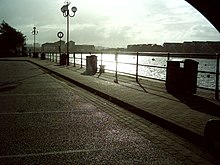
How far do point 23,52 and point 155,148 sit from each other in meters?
85.4

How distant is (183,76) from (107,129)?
5.65m

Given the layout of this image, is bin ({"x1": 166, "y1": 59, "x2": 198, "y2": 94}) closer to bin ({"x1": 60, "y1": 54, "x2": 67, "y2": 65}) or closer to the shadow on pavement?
the shadow on pavement

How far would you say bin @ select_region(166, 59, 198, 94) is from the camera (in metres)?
11.7

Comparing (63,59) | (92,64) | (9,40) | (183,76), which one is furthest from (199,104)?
(9,40)

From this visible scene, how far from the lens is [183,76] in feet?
39.0

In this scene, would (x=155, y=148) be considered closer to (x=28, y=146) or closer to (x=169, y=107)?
(x=28, y=146)

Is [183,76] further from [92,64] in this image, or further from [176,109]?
Answer: [92,64]

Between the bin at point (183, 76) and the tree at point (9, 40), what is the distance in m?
78.0

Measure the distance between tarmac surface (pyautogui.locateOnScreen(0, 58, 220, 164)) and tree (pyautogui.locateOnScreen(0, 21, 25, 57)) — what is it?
259 feet

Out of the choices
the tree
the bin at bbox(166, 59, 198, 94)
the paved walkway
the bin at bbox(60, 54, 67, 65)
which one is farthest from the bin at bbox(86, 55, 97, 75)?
the tree

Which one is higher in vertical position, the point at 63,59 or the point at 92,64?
the point at 63,59

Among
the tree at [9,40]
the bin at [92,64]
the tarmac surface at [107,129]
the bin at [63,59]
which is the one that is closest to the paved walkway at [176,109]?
the tarmac surface at [107,129]

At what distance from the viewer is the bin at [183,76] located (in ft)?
38.5

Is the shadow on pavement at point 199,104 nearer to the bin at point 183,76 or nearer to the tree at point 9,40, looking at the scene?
the bin at point 183,76
